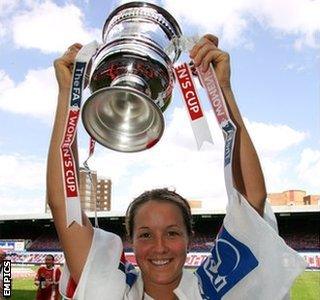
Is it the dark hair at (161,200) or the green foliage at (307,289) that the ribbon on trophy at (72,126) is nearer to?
the dark hair at (161,200)

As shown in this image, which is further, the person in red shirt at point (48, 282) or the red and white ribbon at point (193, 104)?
the person in red shirt at point (48, 282)

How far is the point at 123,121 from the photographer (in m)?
1.68

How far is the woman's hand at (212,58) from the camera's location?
1.53 metres

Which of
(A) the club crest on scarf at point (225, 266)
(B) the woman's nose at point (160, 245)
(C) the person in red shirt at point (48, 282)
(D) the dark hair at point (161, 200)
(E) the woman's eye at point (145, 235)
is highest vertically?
(C) the person in red shirt at point (48, 282)

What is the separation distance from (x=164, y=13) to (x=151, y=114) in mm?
399

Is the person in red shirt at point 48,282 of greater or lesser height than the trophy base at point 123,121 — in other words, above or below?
above

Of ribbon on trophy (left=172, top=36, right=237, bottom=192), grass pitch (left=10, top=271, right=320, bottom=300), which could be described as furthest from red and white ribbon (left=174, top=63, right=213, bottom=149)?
grass pitch (left=10, top=271, right=320, bottom=300)

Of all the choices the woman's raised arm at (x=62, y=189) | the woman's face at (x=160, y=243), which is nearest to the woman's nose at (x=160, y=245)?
the woman's face at (x=160, y=243)

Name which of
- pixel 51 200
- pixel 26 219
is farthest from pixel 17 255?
pixel 51 200

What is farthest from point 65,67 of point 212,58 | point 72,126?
point 212,58

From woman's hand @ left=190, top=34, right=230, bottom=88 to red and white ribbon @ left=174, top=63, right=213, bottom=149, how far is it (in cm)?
9

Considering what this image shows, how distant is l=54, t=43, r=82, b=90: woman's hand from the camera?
169cm

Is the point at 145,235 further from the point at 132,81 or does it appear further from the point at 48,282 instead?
the point at 48,282

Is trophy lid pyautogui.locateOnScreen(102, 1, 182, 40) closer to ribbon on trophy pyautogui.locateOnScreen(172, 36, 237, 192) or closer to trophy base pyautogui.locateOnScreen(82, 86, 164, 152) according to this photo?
ribbon on trophy pyautogui.locateOnScreen(172, 36, 237, 192)
